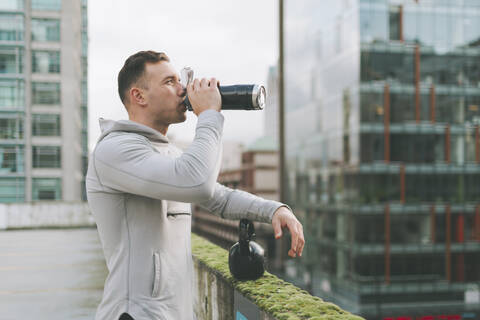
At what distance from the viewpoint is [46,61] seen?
11.7 metres

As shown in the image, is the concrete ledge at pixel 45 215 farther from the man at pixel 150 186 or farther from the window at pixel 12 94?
the man at pixel 150 186

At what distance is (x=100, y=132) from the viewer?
1.90 meters

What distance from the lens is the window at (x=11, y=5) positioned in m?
9.24

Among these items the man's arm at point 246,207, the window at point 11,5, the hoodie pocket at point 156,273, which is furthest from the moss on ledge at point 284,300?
the window at point 11,5

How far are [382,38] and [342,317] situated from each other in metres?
38.4

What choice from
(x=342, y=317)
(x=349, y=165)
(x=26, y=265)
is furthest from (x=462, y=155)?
(x=342, y=317)

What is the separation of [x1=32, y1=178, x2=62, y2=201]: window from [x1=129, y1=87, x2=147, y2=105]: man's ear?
42.6 ft

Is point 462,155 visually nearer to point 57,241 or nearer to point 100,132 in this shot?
point 57,241

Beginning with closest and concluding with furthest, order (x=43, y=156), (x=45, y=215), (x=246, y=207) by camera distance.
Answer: (x=246, y=207), (x=43, y=156), (x=45, y=215)

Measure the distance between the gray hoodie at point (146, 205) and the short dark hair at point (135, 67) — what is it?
16 cm

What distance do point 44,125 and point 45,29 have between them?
3.05 metres

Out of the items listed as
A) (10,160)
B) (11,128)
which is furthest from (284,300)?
(11,128)

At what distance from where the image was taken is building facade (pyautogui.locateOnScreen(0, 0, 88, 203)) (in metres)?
9.11

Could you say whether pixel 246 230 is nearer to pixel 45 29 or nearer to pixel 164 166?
pixel 164 166
